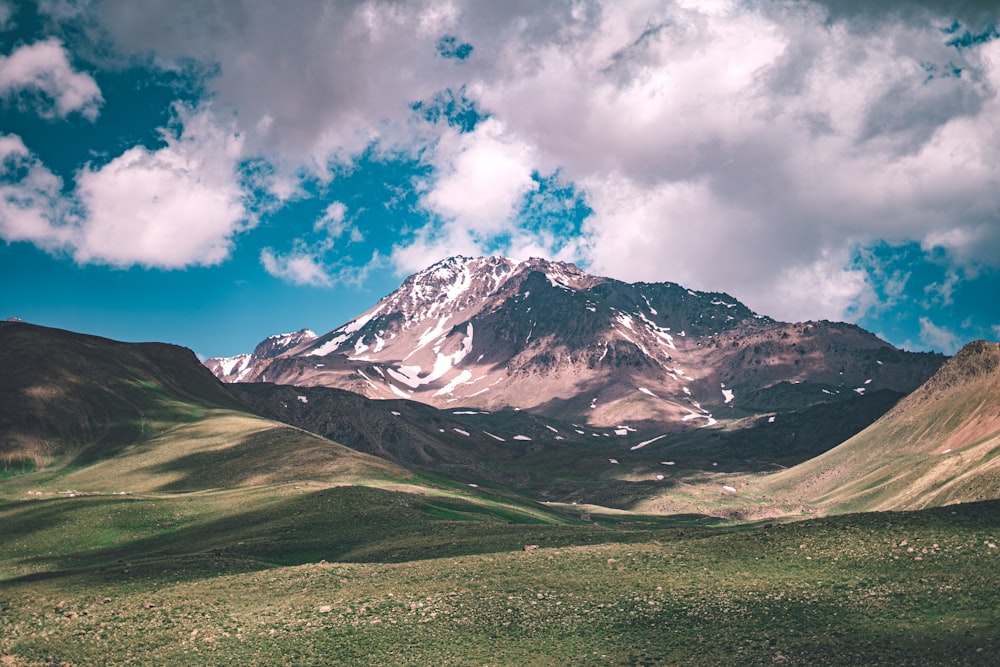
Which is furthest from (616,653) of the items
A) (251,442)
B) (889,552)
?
(251,442)

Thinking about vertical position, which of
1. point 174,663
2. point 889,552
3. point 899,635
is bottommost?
point 174,663

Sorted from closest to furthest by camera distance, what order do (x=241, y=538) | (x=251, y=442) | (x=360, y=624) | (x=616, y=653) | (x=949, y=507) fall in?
(x=616, y=653)
(x=360, y=624)
(x=949, y=507)
(x=241, y=538)
(x=251, y=442)

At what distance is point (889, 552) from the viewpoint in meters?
40.7

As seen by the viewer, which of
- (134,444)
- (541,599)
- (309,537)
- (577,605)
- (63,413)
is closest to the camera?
(577,605)

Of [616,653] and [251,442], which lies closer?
[616,653]

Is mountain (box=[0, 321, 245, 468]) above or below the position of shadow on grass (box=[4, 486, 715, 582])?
above

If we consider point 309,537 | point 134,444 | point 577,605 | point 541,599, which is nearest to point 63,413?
point 134,444

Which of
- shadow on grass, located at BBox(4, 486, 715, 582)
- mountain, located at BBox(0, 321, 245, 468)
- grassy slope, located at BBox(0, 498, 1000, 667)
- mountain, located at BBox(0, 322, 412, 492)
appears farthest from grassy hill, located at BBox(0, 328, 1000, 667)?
mountain, located at BBox(0, 321, 245, 468)

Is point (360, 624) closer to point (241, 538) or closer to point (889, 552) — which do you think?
point (889, 552)

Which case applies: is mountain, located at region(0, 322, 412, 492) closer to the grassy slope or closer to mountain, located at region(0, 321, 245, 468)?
mountain, located at region(0, 321, 245, 468)

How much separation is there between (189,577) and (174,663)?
1559 cm

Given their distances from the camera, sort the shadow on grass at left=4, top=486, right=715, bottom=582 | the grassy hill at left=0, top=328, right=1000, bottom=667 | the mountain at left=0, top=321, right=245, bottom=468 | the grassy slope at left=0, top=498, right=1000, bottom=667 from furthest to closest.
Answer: the mountain at left=0, top=321, right=245, bottom=468 < the shadow on grass at left=4, top=486, right=715, bottom=582 < the grassy hill at left=0, top=328, right=1000, bottom=667 < the grassy slope at left=0, top=498, right=1000, bottom=667

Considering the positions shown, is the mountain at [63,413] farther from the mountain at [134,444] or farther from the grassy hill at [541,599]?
the grassy hill at [541,599]

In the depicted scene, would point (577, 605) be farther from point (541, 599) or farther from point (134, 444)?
point (134, 444)
